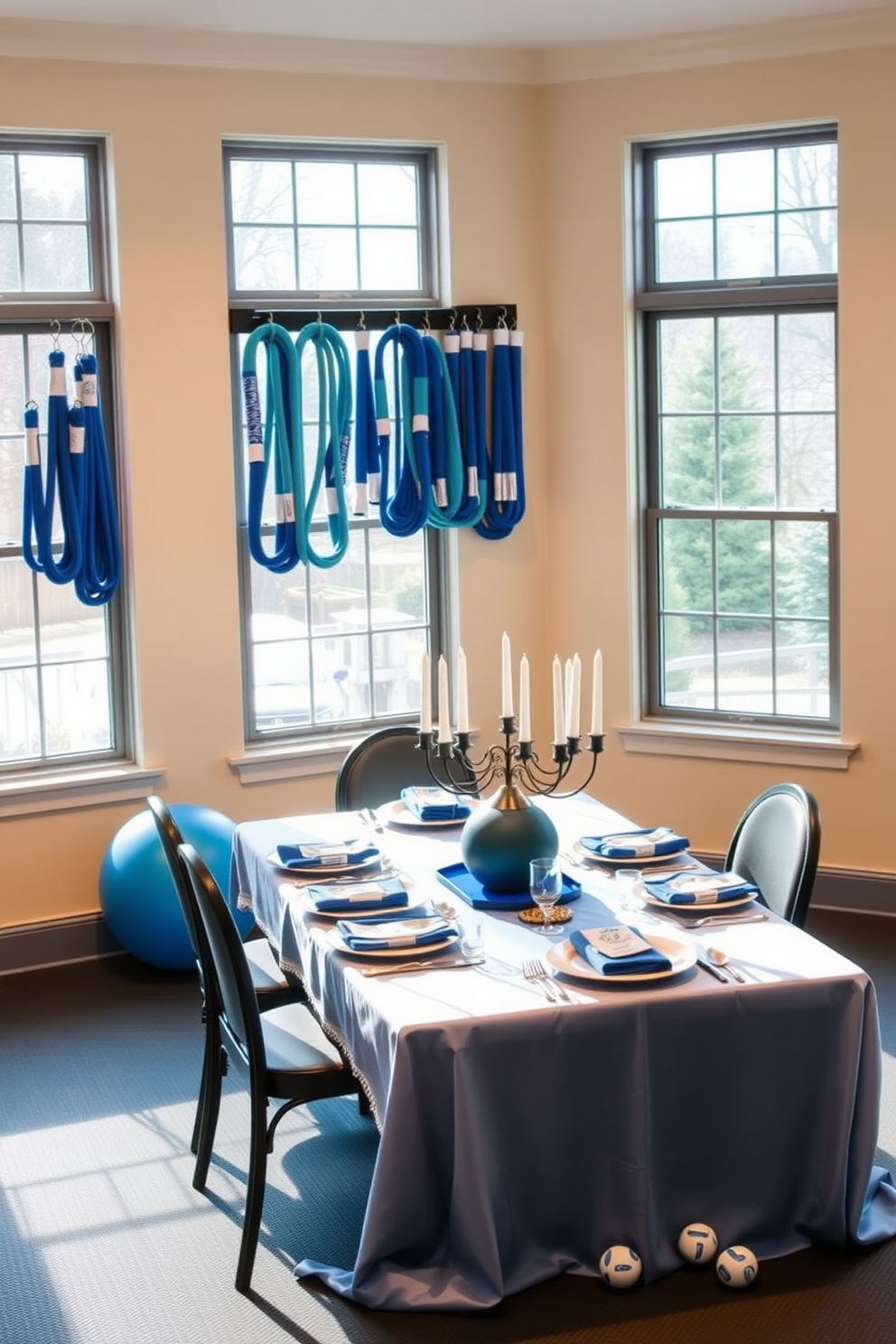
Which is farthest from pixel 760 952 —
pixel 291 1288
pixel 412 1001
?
pixel 291 1288

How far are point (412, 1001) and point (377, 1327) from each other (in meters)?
0.66

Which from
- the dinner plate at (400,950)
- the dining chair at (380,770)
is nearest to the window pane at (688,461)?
the dining chair at (380,770)

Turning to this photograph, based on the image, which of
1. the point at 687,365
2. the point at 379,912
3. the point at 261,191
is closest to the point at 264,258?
the point at 261,191

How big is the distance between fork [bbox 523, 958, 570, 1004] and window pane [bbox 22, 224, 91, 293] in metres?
3.09

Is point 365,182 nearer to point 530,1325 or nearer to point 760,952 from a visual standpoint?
point 760,952

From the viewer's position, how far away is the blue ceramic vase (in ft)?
11.9

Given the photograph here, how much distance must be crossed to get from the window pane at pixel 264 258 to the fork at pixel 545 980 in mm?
3086

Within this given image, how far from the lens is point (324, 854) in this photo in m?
3.93

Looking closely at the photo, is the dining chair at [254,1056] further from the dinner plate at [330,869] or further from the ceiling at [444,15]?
the ceiling at [444,15]

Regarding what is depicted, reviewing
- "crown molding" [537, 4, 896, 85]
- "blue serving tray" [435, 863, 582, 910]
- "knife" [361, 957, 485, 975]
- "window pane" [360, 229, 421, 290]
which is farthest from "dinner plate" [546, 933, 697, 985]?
"crown molding" [537, 4, 896, 85]

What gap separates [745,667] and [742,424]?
0.90 meters

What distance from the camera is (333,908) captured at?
3596 mm

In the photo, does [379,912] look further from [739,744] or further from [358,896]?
[739,744]

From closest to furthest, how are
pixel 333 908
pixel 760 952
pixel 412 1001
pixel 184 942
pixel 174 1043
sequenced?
pixel 412 1001, pixel 760 952, pixel 333 908, pixel 174 1043, pixel 184 942
